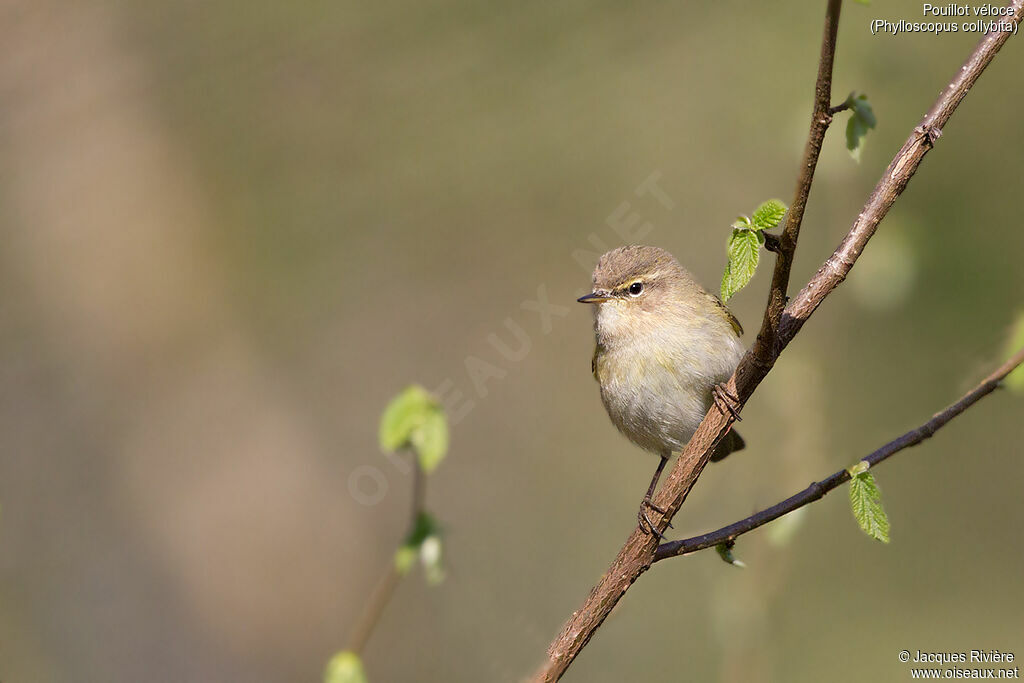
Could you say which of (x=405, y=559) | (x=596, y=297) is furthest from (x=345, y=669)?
(x=596, y=297)

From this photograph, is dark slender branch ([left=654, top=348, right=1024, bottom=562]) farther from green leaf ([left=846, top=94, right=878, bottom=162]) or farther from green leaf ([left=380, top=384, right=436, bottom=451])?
green leaf ([left=380, top=384, right=436, bottom=451])

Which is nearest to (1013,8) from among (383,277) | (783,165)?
(783,165)

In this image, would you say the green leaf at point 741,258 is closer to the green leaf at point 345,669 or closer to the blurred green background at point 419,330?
the green leaf at point 345,669

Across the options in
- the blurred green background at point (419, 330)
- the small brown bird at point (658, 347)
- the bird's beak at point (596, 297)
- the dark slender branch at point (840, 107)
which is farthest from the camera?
the blurred green background at point (419, 330)

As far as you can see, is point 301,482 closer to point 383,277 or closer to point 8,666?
point 383,277

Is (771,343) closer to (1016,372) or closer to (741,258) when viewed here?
(741,258)

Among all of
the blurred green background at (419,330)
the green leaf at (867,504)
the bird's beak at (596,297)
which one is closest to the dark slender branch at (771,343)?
the green leaf at (867,504)
